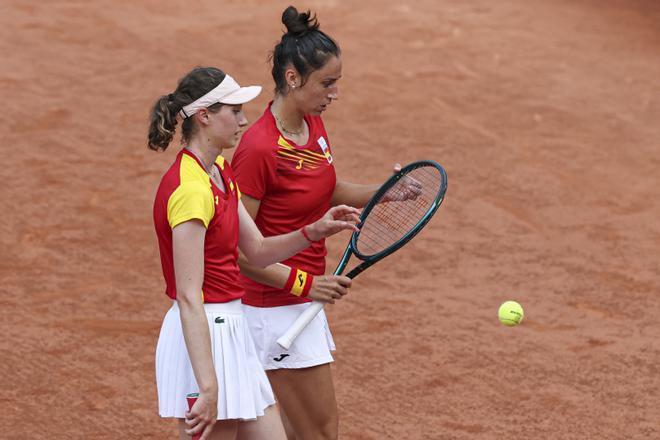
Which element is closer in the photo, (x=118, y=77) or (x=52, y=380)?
(x=52, y=380)

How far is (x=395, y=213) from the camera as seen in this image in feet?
16.8

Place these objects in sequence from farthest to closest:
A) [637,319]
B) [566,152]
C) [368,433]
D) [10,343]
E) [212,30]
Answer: [212,30], [566,152], [637,319], [10,343], [368,433]

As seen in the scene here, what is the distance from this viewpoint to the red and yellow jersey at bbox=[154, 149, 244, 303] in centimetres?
373

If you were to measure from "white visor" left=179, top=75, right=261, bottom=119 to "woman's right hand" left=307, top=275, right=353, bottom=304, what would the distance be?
37.6 inches

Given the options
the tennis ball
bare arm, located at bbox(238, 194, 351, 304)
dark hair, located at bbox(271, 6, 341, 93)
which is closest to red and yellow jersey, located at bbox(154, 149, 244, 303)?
bare arm, located at bbox(238, 194, 351, 304)

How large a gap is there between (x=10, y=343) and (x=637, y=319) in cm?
452

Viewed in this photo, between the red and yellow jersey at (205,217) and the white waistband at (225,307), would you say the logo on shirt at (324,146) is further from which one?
the white waistband at (225,307)

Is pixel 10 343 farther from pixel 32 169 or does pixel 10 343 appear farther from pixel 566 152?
pixel 566 152

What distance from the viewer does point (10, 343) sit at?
24.7 ft

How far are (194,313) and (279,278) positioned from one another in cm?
78

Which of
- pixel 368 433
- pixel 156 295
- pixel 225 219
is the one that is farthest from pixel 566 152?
pixel 225 219

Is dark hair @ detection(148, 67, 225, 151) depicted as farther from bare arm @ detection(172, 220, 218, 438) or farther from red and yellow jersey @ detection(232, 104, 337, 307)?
red and yellow jersey @ detection(232, 104, 337, 307)

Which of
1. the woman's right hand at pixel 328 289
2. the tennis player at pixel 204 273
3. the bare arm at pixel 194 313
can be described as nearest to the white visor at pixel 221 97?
the tennis player at pixel 204 273

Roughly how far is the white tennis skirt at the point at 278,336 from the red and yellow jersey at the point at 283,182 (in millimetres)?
39
